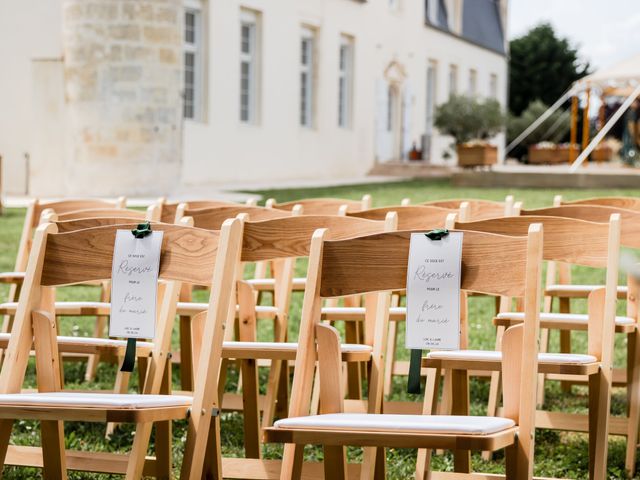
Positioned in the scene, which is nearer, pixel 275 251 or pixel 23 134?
pixel 275 251

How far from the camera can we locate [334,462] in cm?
305

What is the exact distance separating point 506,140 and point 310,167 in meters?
17.8

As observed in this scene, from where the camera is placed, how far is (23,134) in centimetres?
1855

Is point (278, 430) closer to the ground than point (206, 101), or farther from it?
closer to the ground

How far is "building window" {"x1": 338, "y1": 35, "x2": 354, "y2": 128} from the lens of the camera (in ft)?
89.9

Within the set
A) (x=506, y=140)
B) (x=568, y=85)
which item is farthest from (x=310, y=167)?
(x=568, y=85)

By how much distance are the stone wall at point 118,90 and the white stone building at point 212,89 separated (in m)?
0.02

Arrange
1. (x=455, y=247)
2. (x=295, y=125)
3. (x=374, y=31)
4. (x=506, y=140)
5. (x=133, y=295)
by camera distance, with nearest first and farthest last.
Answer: (x=455, y=247) < (x=133, y=295) < (x=295, y=125) < (x=374, y=31) < (x=506, y=140)

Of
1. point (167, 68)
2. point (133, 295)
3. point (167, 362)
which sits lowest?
point (167, 362)

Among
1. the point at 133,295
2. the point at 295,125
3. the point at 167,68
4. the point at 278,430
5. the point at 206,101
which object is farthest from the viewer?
the point at 295,125

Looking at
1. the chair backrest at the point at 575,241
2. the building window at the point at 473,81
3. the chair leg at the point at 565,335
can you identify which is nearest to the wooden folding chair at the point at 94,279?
the chair backrest at the point at 575,241

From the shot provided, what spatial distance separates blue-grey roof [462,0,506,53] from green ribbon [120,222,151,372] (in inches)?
1283

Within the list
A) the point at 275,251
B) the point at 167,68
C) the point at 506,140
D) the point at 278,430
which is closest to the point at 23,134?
the point at 167,68

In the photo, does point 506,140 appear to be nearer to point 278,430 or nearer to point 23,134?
point 23,134
